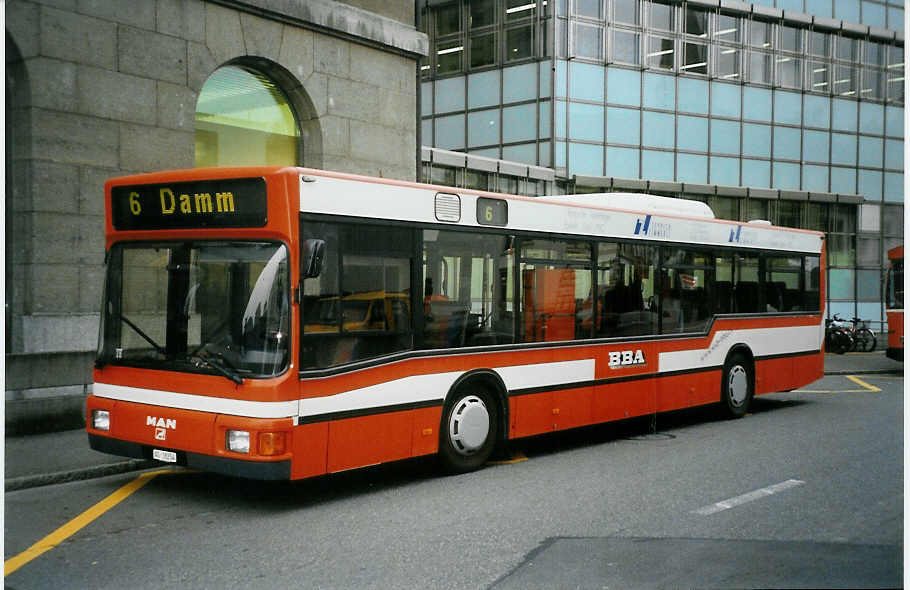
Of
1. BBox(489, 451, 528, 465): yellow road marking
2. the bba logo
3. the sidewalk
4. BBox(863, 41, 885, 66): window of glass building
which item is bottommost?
BBox(489, 451, 528, 465): yellow road marking

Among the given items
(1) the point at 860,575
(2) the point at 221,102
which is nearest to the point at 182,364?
(1) the point at 860,575

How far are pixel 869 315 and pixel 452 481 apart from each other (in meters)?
30.0

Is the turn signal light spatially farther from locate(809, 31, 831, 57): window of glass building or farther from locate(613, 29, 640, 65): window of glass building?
locate(809, 31, 831, 57): window of glass building

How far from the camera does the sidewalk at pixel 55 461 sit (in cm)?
836

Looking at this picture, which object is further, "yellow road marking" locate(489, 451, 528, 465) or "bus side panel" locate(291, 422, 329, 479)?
"yellow road marking" locate(489, 451, 528, 465)

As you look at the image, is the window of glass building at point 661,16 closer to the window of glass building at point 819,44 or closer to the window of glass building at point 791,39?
the window of glass building at point 791,39

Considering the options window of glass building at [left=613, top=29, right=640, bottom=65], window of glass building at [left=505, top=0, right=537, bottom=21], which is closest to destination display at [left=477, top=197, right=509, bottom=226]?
window of glass building at [left=505, top=0, right=537, bottom=21]

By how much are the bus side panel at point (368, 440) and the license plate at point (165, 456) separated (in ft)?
3.96

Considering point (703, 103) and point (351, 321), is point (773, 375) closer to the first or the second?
point (351, 321)

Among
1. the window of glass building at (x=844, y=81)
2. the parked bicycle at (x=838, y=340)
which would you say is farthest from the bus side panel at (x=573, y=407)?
the window of glass building at (x=844, y=81)

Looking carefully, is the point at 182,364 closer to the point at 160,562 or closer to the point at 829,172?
the point at 160,562

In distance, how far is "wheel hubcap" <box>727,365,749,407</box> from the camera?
12.9m

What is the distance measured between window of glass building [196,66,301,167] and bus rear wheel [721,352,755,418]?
761cm

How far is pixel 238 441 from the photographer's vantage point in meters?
7.11
